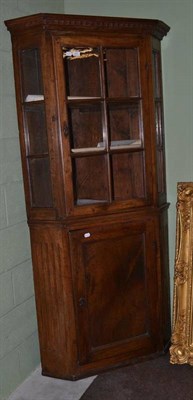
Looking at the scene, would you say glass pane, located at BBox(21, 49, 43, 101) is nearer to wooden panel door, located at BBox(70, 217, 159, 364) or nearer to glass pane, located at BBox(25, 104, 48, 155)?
glass pane, located at BBox(25, 104, 48, 155)

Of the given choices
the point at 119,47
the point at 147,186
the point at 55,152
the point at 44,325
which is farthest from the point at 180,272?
the point at 119,47

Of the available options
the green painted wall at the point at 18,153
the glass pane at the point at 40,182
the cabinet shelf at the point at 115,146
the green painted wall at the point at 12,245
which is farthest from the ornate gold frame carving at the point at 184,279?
the green painted wall at the point at 12,245

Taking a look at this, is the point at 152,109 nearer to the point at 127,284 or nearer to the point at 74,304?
the point at 127,284

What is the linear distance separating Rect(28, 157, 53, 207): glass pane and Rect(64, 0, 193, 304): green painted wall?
2.60 ft

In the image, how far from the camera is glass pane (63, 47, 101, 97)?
7.71 ft

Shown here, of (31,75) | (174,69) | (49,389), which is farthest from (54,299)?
(174,69)

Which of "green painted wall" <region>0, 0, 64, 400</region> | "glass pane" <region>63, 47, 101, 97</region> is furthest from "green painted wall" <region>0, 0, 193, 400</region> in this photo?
"glass pane" <region>63, 47, 101, 97</region>

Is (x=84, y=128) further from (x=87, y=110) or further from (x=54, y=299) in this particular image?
(x=54, y=299)

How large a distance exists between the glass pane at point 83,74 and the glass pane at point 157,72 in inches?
13.1

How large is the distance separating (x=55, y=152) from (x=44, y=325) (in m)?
0.99

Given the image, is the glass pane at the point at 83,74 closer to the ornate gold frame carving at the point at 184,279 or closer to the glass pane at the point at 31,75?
the glass pane at the point at 31,75

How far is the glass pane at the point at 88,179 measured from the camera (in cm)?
250

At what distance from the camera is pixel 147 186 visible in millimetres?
2395

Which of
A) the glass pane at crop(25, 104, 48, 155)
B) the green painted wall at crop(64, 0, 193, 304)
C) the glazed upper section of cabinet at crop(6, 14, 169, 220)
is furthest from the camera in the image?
the green painted wall at crop(64, 0, 193, 304)
